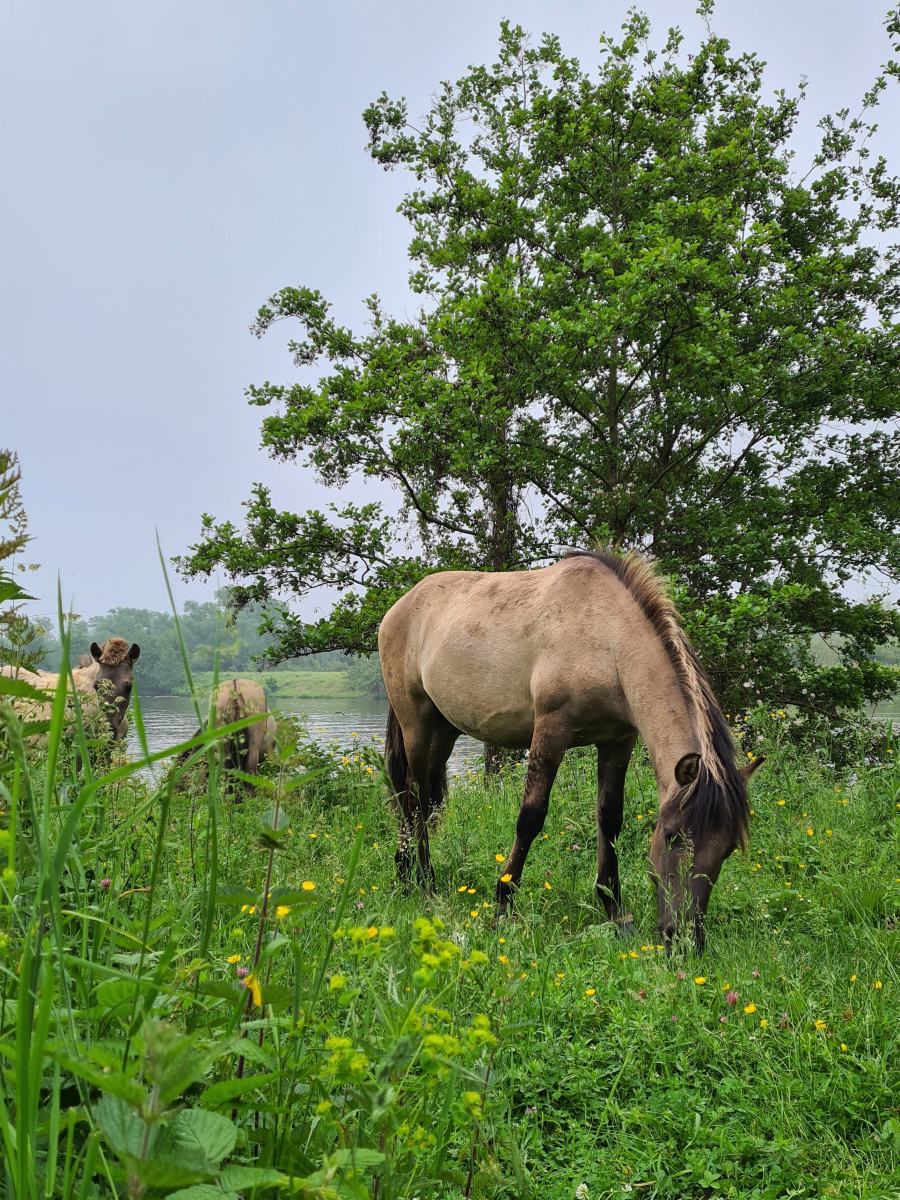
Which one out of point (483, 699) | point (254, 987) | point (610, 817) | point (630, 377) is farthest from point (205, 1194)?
point (630, 377)

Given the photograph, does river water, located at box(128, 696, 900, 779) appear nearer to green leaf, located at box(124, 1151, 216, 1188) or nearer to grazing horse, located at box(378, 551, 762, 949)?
green leaf, located at box(124, 1151, 216, 1188)

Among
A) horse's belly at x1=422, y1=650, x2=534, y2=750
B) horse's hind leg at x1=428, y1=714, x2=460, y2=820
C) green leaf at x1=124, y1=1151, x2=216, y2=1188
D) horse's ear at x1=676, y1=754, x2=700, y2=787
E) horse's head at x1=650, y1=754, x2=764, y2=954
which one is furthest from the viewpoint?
horse's hind leg at x1=428, y1=714, x2=460, y2=820

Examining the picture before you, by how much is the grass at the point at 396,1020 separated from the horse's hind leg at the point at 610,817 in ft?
0.61

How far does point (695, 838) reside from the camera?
3266 mm

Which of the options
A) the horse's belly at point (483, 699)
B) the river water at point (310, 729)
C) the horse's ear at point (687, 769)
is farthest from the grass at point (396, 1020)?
the horse's belly at point (483, 699)

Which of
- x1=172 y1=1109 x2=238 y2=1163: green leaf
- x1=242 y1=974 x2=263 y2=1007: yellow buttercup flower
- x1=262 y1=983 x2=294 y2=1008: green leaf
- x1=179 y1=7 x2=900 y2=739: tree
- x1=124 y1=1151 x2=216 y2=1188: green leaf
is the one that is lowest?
x1=172 y1=1109 x2=238 y2=1163: green leaf

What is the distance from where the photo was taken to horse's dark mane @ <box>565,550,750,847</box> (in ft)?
10.8

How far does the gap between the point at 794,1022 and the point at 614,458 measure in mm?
8555

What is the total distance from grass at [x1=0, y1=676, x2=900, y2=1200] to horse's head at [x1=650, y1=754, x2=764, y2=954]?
257mm

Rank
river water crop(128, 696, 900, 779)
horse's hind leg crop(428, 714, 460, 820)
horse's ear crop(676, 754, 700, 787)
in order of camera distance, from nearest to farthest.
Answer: river water crop(128, 696, 900, 779), horse's ear crop(676, 754, 700, 787), horse's hind leg crop(428, 714, 460, 820)

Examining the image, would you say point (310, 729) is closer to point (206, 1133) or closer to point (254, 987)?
point (254, 987)

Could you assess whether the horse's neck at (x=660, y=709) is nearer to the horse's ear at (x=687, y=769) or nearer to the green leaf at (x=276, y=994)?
the horse's ear at (x=687, y=769)

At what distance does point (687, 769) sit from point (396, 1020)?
8.20ft

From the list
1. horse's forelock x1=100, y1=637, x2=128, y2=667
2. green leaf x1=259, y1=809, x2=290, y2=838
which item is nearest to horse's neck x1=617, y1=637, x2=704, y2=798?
green leaf x1=259, y1=809, x2=290, y2=838
